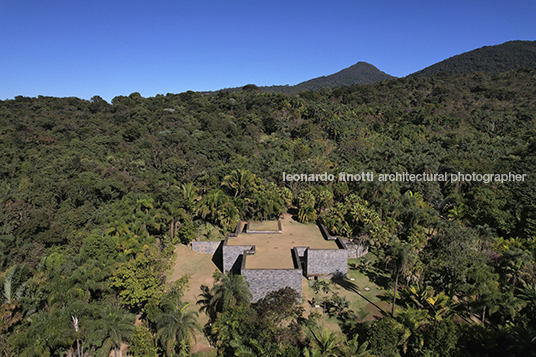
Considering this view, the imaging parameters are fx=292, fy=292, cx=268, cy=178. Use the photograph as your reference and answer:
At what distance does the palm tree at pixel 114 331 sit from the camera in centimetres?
1553

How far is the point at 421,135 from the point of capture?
62438 mm

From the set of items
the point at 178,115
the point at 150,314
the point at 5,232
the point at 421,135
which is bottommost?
the point at 150,314

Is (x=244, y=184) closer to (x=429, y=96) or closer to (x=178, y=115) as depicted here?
(x=178, y=115)

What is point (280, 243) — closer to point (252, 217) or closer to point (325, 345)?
point (252, 217)

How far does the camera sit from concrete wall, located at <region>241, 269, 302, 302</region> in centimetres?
2088

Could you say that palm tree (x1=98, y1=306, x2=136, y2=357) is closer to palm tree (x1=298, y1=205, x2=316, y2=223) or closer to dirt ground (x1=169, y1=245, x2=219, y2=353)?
dirt ground (x1=169, y1=245, x2=219, y2=353)

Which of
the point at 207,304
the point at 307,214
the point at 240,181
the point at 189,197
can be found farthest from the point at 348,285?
the point at 189,197

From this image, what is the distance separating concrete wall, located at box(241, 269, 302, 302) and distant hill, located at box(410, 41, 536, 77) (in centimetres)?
17111

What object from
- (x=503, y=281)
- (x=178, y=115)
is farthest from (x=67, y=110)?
(x=503, y=281)

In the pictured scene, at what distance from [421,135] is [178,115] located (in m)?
56.1

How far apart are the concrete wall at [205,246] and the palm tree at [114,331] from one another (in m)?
12.8

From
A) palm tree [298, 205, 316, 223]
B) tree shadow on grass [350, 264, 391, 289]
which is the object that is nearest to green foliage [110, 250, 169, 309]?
palm tree [298, 205, 316, 223]

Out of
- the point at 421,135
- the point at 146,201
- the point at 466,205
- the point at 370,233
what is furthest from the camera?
the point at 421,135

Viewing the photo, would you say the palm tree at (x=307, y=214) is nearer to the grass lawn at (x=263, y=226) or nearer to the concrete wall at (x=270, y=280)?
the grass lawn at (x=263, y=226)
